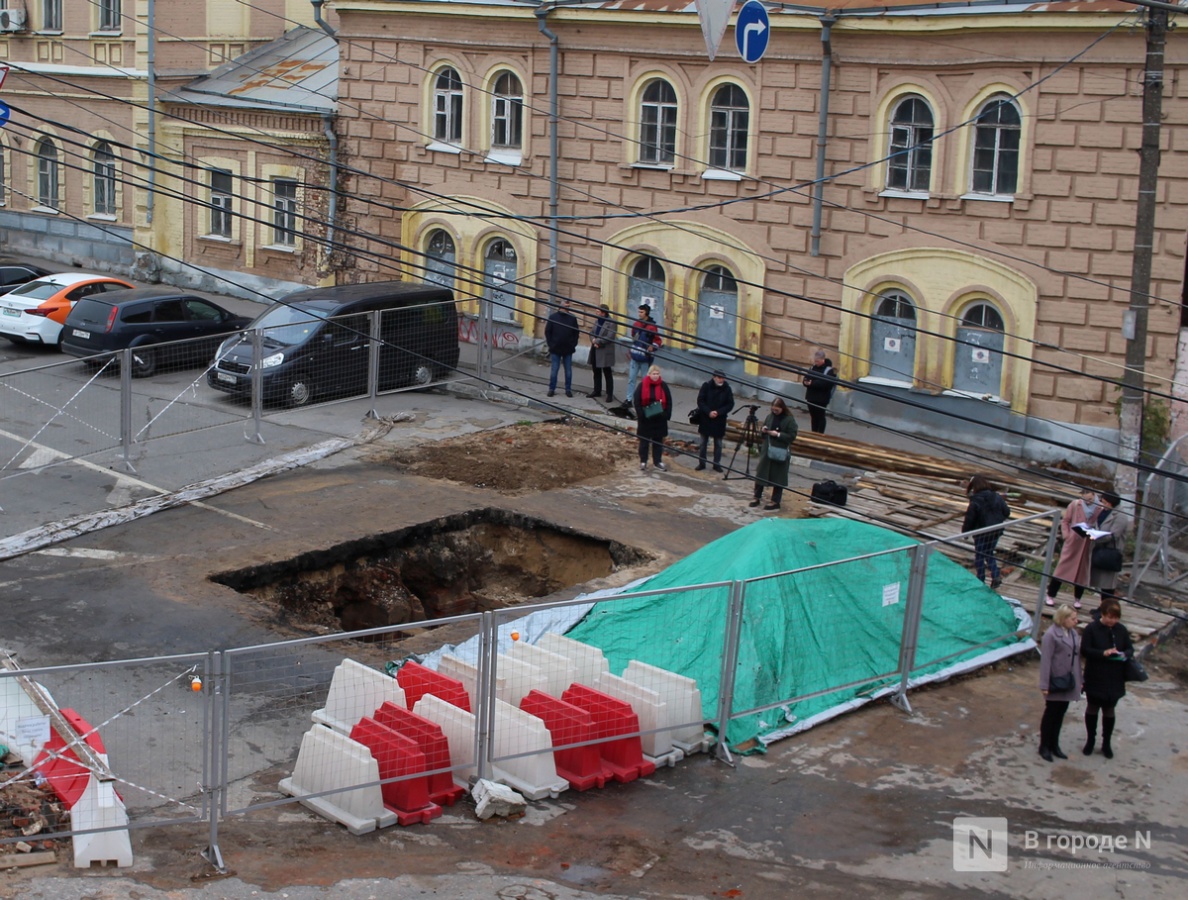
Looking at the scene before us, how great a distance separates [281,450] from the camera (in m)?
20.4

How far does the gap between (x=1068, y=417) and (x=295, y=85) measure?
678 inches

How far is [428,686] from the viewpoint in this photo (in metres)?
11.5

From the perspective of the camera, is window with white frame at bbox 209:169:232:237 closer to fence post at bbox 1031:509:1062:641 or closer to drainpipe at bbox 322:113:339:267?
drainpipe at bbox 322:113:339:267

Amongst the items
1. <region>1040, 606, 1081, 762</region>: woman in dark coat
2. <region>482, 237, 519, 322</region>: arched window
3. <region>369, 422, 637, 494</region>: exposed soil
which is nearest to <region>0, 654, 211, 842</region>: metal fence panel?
<region>1040, 606, 1081, 762</region>: woman in dark coat

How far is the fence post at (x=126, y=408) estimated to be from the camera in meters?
18.7

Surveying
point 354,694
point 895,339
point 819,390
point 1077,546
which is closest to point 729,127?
point 895,339

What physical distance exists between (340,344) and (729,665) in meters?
12.1

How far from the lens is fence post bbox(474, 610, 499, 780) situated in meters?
10.6

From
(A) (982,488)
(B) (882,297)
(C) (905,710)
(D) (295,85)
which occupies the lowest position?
(C) (905,710)

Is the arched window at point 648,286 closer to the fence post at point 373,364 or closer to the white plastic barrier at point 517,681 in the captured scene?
the fence post at point 373,364

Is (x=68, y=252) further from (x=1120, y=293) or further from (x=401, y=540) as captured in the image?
(x=1120, y=293)

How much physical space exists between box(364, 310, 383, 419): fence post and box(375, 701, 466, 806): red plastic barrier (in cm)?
1186

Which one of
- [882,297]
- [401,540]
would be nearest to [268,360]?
[401,540]

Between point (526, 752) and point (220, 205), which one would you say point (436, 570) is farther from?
point (220, 205)
